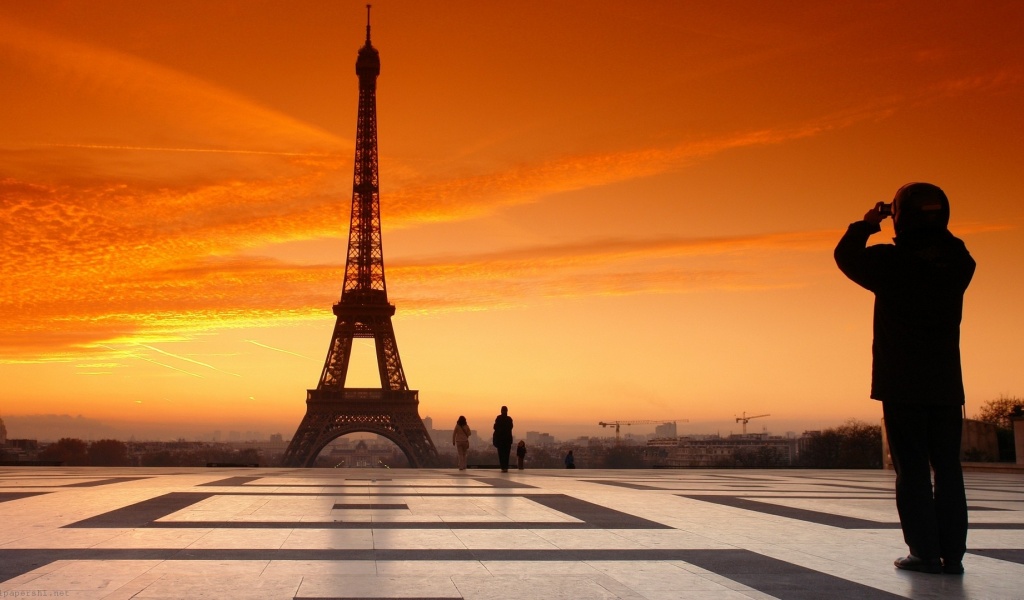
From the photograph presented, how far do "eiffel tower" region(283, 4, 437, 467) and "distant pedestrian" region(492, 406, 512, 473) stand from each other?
36.5m

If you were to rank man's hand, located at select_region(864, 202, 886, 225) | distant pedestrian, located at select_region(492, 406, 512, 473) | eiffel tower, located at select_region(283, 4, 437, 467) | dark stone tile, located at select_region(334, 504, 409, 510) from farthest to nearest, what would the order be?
eiffel tower, located at select_region(283, 4, 437, 467), distant pedestrian, located at select_region(492, 406, 512, 473), dark stone tile, located at select_region(334, 504, 409, 510), man's hand, located at select_region(864, 202, 886, 225)

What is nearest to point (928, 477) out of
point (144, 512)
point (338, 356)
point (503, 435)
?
point (144, 512)

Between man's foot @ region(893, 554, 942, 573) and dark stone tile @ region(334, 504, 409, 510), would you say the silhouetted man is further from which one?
dark stone tile @ region(334, 504, 409, 510)

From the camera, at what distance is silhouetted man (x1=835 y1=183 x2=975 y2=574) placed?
225 inches

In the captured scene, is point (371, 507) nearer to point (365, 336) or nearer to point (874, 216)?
point (874, 216)

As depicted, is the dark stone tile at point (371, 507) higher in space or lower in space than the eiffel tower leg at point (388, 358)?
lower

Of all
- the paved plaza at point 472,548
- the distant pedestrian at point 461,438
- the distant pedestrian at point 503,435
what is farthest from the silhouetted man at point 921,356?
the distant pedestrian at point 461,438

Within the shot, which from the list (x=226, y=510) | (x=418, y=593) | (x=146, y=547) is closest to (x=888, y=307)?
(x=418, y=593)

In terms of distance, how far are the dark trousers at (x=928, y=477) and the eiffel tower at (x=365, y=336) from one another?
52.3 meters

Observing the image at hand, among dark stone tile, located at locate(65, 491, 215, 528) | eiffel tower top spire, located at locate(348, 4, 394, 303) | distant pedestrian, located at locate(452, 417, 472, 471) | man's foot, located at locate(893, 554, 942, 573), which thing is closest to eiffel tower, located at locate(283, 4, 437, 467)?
eiffel tower top spire, located at locate(348, 4, 394, 303)

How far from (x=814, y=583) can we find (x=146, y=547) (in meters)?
4.48

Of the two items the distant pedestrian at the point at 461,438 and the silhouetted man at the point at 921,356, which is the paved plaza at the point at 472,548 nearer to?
the silhouetted man at the point at 921,356

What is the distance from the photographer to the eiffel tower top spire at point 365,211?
59625mm

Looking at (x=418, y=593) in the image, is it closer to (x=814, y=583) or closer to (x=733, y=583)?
(x=733, y=583)
